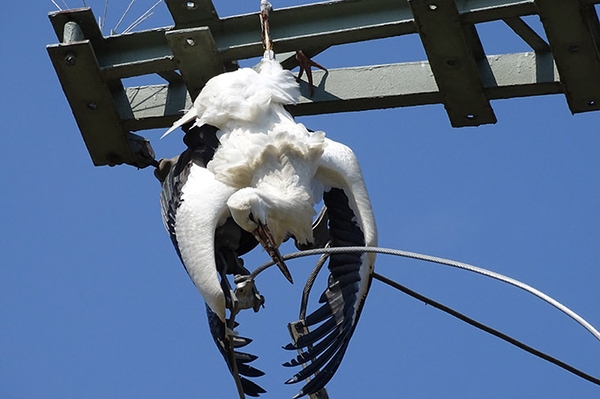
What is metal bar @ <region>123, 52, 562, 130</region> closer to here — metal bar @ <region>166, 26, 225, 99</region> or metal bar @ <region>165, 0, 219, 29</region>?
metal bar @ <region>166, 26, 225, 99</region>

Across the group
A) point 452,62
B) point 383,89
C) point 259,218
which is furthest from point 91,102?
point 452,62

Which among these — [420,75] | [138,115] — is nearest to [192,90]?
[138,115]

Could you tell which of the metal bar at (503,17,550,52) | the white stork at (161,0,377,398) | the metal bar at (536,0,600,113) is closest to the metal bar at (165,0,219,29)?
the white stork at (161,0,377,398)

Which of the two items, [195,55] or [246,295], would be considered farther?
[195,55]

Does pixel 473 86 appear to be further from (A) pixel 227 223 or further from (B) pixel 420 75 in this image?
(A) pixel 227 223

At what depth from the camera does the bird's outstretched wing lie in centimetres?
1105

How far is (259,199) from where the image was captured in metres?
11.0

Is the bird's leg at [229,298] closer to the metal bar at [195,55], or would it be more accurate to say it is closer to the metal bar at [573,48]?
the metal bar at [195,55]

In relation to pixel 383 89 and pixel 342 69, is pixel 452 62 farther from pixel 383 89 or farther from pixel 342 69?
pixel 342 69

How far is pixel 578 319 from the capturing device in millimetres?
9695

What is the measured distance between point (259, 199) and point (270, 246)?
26 cm

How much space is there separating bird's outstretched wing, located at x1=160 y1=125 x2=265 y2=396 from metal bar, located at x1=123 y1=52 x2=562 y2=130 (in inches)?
20.4

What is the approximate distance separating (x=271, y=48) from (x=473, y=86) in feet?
3.39

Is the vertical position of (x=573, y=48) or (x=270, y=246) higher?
(x=573, y=48)
